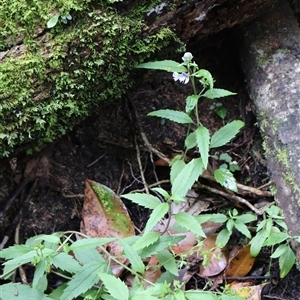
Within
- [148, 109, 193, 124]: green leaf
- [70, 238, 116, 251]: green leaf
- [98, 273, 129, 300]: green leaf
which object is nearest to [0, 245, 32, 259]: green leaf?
[70, 238, 116, 251]: green leaf

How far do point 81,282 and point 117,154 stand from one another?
1015 mm

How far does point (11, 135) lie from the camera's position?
2.12m

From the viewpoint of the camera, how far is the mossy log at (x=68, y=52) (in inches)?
81.4

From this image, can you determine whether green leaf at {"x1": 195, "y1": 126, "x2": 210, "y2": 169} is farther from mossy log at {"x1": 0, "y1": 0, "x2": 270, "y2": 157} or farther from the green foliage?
mossy log at {"x1": 0, "y1": 0, "x2": 270, "y2": 157}

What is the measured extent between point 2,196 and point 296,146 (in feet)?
5.44

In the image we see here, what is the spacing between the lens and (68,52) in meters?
2.10

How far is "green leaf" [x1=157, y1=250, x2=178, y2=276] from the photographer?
6.59 ft

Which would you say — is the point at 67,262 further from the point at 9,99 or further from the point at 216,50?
the point at 216,50

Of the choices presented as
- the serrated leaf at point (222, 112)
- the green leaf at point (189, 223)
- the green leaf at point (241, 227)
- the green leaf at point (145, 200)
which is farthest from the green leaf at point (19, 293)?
the serrated leaf at point (222, 112)

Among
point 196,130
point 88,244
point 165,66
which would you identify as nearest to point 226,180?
point 196,130

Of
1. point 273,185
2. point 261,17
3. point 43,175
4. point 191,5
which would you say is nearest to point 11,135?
point 43,175

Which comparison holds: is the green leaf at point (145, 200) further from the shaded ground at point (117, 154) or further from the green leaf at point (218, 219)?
the shaded ground at point (117, 154)

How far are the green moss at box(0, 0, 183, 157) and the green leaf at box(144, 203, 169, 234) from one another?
71 centimetres

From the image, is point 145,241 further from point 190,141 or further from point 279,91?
point 279,91
